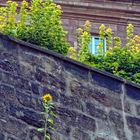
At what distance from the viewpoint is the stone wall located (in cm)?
889

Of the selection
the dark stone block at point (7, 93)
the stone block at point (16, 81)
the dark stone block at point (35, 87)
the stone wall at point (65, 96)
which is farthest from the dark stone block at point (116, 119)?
the dark stone block at point (7, 93)

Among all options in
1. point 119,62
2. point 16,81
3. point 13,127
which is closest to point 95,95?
point 16,81

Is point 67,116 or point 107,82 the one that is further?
point 107,82

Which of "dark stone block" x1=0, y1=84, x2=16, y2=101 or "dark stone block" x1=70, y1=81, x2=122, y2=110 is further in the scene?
"dark stone block" x1=70, y1=81, x2=122, y2=110

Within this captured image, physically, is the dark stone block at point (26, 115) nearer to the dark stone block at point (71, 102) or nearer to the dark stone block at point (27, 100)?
the dark stone block at point (27, 100)

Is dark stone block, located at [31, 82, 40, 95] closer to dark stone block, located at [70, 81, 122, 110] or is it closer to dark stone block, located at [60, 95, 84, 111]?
dark stone block, located at [60, 95, 84, 111]

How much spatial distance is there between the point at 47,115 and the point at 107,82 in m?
1.27

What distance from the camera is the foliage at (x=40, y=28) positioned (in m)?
11.3

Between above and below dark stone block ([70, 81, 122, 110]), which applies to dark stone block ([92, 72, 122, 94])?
above

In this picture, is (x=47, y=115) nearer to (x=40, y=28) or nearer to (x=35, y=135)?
(x=35, y=135)

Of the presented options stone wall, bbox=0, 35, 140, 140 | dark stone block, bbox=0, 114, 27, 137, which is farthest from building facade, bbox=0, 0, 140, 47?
dark stone block, bbox=0, 114, 27, 137

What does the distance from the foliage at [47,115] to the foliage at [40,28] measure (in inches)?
96.4

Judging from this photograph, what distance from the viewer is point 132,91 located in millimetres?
9688

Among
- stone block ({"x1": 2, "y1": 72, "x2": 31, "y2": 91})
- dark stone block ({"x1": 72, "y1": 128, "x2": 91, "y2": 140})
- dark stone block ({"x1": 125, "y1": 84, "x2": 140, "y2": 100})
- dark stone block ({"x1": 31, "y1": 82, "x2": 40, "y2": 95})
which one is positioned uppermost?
stone block ({"x1": 2, "y1": 72, "x2": 31, "y2": 91})
